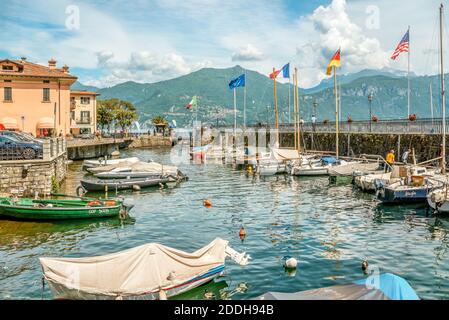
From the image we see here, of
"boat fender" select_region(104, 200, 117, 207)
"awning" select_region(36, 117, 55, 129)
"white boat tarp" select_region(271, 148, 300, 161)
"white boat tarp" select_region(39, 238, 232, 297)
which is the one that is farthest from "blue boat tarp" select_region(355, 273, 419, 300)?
"awning" select_region(36, 117, 55, 129)

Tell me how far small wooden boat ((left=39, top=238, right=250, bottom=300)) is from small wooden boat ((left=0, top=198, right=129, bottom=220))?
13397 mm

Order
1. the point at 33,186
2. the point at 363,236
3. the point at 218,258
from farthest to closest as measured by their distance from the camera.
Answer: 1. the point at 33,186
2. the point at 363,236
3. the point at 218,258

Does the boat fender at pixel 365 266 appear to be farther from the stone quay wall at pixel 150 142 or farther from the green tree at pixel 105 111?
the green tree at pixel 105 111

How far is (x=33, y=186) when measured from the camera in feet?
109

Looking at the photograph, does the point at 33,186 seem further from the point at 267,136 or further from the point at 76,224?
the point at 267,136

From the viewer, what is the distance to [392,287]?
39.8ft

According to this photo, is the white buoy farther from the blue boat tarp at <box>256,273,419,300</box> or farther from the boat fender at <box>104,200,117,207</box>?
the boat fender at <box>104,200,117,207</box>

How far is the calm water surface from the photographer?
17.7 metres

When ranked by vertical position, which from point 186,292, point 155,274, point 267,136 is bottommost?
point 186,292

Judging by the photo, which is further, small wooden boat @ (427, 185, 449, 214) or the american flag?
the american flag

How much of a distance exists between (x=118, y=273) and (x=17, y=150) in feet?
78.1

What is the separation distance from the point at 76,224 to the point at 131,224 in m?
3.54

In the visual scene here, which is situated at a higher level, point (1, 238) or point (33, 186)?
point (33, 186)

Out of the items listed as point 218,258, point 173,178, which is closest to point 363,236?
point 218,258
